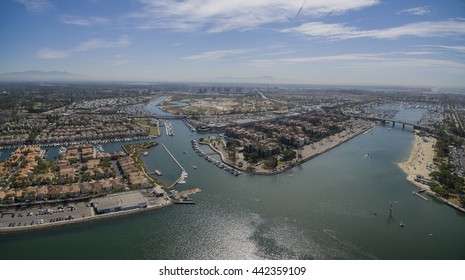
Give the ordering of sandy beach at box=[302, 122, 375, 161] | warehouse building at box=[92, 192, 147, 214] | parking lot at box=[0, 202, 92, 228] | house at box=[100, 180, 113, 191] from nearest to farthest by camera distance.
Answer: parking lot at box=[0, 202, 92, 228] → warehouse building at box=[92, 192, 147, 214] → house at box=[100, 180, 113, 191] → sandy beach at box=[302, 122, 375, 161]

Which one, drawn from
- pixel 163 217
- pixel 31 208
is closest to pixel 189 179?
pixel 163 217

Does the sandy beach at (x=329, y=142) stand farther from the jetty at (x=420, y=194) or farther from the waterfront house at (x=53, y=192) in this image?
the waterfront house at (x=53, y=192)

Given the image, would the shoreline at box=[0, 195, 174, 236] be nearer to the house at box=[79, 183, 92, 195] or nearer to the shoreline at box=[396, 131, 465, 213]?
the house at box=[79, 183, 92, 195]

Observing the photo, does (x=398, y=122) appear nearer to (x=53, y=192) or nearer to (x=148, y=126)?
(x=148, y=126)

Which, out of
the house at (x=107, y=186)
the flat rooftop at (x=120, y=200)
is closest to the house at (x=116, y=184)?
the house at (x=107, y=186)

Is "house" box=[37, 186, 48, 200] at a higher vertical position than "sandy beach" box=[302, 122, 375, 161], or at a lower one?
lower

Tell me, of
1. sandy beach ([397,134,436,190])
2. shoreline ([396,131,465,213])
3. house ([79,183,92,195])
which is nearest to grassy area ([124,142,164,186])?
house ([79,183,92,195])

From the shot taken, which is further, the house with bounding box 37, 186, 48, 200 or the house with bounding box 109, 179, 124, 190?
the house with bounding box 109, 179, 124, 190
